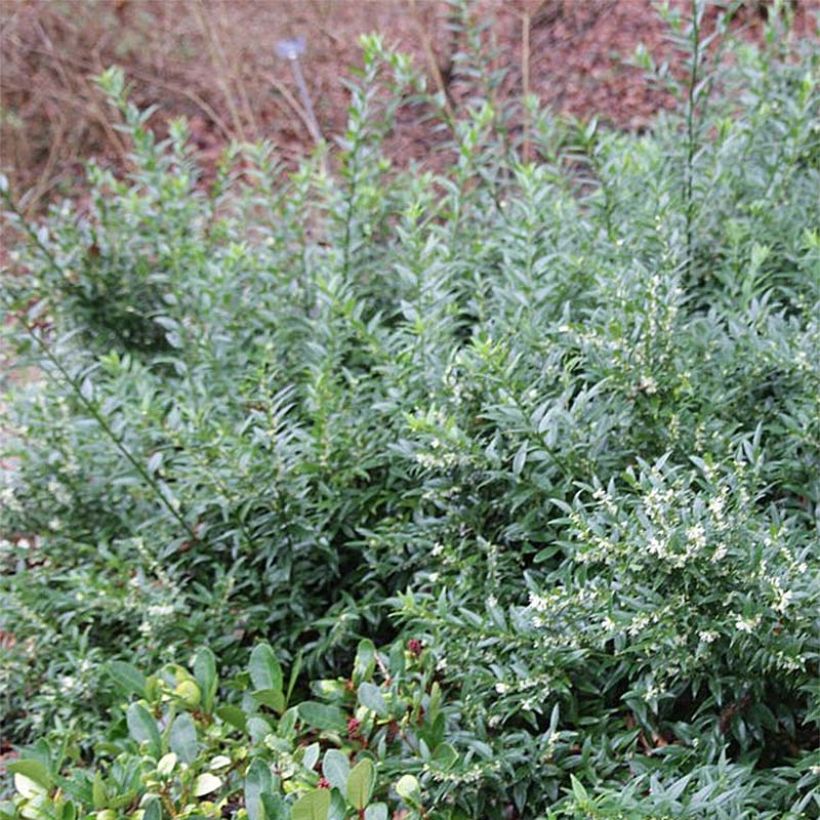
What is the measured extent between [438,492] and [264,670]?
0.55 metres

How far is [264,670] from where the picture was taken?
6.76 ft

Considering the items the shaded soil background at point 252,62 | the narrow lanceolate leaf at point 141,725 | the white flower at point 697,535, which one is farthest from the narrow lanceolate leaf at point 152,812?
the shaded soil background at point 252,62

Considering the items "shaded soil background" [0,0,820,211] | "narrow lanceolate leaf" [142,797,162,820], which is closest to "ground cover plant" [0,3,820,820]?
"narrow lanceolate leaf" [142,797,162,820]

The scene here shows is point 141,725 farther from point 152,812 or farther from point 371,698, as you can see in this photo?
point 371,698

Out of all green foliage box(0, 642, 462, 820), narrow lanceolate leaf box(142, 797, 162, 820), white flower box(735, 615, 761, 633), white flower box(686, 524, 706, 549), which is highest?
white flower box(686, 524, 706, 549)

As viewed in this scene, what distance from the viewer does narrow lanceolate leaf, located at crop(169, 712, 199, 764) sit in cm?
199

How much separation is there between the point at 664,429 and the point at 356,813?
1.02m

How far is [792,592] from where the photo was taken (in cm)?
166

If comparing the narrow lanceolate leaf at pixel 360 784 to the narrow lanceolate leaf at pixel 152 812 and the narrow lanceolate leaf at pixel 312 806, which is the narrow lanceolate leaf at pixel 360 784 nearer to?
the narrow lanceolate leaf at pixel 312 806

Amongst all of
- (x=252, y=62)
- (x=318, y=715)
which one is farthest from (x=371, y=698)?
(x=252, y=62)

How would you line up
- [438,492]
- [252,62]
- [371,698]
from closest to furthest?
[371,698]
[438,492]
[252,62]

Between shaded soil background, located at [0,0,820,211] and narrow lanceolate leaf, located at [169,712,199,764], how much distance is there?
15.5ft

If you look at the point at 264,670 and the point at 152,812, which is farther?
the point at 264,670

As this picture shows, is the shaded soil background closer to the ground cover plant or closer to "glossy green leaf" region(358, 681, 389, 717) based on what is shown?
the ground cover plant
